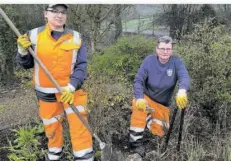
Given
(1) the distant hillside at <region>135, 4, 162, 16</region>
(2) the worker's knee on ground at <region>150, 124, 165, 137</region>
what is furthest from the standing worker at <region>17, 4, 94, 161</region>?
(1) the distant hillside at <region>135, 4, 162, 16</region>

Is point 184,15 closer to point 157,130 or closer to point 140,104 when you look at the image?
point 157,130

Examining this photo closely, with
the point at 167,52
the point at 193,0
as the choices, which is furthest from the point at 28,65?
the point at 193,0

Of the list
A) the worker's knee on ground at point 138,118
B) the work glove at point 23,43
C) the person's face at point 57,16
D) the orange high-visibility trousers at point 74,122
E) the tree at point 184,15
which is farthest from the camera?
the tree at point 184,15

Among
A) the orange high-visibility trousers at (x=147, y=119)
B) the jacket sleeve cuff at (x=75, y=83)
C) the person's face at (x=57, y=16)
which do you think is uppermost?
the person's face at (x=57, y=16)

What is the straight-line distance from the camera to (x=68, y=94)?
362 centimetres

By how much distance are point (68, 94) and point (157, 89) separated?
123 centimetres

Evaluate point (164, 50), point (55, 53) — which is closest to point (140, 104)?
point (164, 50)

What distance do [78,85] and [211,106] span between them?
7.25 ft

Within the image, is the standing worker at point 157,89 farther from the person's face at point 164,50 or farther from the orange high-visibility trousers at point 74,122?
the orange high-visibility trousers at point 74,122

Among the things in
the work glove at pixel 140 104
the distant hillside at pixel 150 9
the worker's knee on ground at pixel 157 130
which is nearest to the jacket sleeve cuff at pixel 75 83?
the work glove at pixel 140 104

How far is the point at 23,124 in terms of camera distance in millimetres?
5180

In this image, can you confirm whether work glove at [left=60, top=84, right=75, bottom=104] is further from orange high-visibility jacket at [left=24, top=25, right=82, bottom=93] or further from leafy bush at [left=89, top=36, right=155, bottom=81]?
leafy bush at [left=89, top=36, right=155, bottom=81]

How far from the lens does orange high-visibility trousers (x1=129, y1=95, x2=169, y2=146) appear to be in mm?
4535

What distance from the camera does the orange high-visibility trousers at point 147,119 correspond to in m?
4.54
